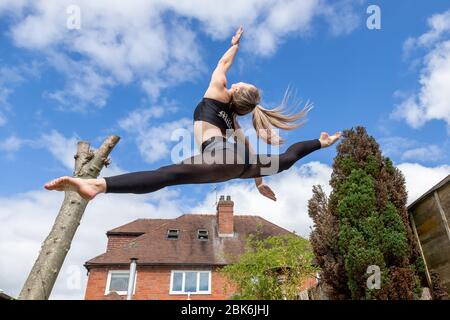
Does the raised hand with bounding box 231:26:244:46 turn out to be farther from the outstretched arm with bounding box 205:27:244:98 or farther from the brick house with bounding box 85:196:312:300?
the brick house with bounding box 85:196:312:300

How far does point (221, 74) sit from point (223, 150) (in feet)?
2.62

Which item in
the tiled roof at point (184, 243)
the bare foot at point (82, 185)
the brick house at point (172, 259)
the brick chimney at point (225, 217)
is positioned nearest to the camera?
the bare foot at point (82, 185)

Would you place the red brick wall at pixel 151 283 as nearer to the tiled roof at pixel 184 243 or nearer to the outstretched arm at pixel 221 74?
the tiled roof at pixel 184 243

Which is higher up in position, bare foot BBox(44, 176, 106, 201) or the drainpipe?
the drainpipe

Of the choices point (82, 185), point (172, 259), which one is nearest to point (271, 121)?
point (82, 185)

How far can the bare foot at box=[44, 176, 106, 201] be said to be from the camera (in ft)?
9.47

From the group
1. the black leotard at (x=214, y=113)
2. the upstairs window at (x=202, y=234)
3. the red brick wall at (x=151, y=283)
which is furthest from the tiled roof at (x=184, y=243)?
the black leotard at (x=214, y=113)

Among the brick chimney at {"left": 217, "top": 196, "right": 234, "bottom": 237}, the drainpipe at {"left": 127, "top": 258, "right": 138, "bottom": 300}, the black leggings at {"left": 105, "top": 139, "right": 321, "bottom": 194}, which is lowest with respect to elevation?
the black leggings at {"left": 105, "top": 139, "right": 321, "bottom": 194}

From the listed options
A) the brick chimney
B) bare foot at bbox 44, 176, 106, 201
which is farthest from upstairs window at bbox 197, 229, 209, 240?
bare foot at bbox 44, 176, 106, 201

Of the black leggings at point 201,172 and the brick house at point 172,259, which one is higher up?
the brick house at point 172,259

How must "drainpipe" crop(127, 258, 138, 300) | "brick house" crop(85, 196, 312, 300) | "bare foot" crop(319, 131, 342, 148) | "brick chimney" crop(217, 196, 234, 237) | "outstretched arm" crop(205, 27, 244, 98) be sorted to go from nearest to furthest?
"outstretched arm" crop(205, 27, 244, 98), "bare foot" crop(319, 131, 342, 148), "drainpipe" crop(127, 258, 138, 300), "brick house" crop(85, 196, 312, 300), "brick chimney" crop(217, 196, 234, 237)

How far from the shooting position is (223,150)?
128 inches

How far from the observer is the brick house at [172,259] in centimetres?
2152
